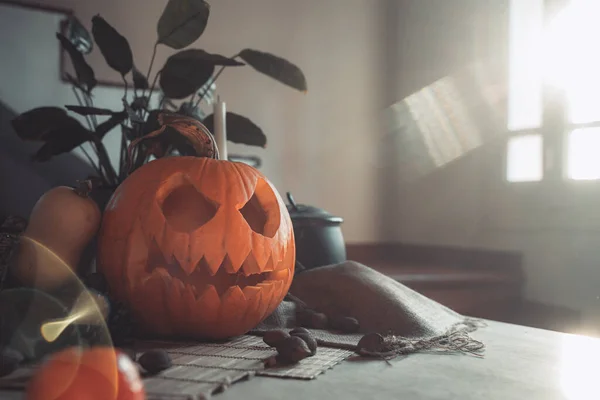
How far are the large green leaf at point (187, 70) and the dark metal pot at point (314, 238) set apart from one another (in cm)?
39

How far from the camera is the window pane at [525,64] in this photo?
7.29 feet

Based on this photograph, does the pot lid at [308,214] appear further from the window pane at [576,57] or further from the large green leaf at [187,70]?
the window pane at [576,57]

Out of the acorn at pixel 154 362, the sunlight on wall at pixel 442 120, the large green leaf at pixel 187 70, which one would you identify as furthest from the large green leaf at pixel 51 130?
the sunlight on wall at pixel 442 120

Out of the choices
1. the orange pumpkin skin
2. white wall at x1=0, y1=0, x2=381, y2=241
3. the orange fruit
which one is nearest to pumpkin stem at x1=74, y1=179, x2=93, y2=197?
the orange pumpkin skin

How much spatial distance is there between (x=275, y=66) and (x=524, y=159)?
1.29 m

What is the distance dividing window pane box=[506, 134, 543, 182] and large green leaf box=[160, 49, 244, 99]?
141cm

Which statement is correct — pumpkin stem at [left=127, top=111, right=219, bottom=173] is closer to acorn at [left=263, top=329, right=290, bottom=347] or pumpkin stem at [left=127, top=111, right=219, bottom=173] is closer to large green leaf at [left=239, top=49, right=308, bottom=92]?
acorn at [left=263, top=329, right=290, bottom=347]

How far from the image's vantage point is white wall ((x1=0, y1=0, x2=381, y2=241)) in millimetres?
1947

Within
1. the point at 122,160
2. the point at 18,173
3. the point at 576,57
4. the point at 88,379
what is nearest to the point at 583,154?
the point at 576,57

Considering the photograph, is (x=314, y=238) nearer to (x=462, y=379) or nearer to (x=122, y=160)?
(x=122, y=160)

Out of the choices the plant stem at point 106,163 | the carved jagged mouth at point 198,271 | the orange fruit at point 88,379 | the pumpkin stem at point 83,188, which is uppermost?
the plant stem at point 106,163

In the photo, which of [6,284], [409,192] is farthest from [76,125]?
[409,192]

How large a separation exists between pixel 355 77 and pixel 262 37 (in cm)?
53

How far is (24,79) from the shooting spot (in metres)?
1.58
